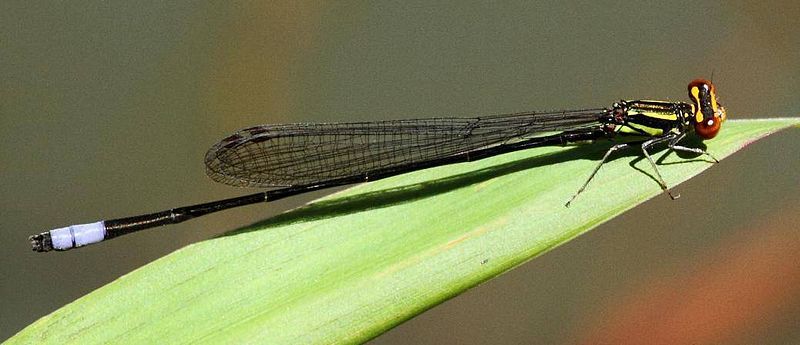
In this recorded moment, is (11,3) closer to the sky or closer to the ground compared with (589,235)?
closer to the sky

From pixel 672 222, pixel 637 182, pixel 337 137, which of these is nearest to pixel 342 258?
pixel 637 182

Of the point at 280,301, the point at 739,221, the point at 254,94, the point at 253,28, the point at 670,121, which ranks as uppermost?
the point at 253,28

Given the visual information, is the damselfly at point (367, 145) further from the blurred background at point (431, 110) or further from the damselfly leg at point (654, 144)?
the blurred background at point (431, 110)

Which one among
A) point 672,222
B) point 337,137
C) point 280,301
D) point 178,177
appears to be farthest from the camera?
point 178,177

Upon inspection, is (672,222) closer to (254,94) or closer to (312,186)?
(312,186)

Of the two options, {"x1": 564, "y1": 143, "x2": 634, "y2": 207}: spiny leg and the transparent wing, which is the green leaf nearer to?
{"x1": 564, "y1": 143, "x2": 634, "y2": 207}: spiny leg

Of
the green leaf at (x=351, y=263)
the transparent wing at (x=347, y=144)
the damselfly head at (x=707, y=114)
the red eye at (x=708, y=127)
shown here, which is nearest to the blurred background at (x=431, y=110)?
the transparent wing at (x=347, y=144)
